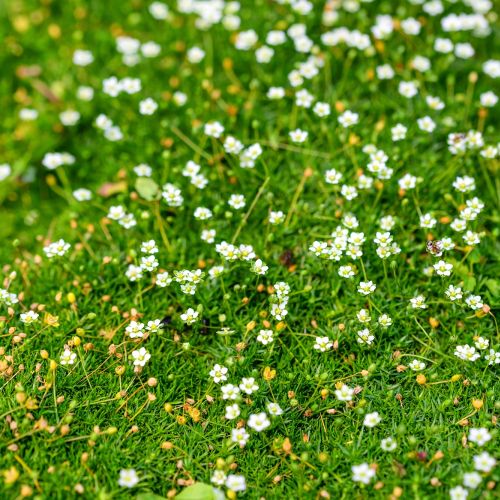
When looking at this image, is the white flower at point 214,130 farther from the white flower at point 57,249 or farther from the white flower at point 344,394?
the white flower at point 344,394

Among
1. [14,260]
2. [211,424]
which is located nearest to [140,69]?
[14,260]

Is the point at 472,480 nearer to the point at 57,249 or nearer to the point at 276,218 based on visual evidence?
the point at 276,218

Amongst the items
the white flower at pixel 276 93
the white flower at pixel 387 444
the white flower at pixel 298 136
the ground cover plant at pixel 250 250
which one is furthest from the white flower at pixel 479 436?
the white flower at pixel 276 93

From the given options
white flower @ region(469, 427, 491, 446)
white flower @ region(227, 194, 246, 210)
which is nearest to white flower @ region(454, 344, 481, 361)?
white flower @ region(469, 427, 491, 446)

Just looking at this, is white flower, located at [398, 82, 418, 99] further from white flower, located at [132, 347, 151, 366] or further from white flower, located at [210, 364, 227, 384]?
white flower, located at [132, 347, 151, 366]

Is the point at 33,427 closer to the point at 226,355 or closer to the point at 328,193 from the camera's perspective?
the point at 226,355

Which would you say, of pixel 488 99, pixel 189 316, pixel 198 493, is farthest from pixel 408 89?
pixel 198 493
